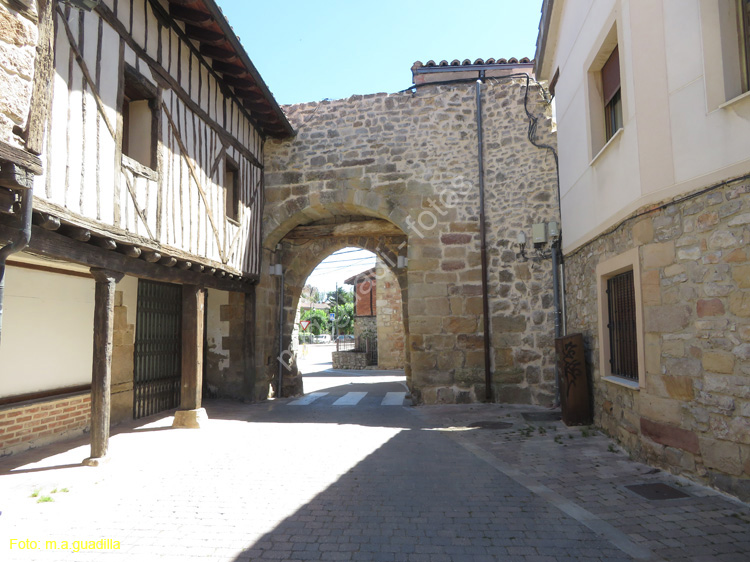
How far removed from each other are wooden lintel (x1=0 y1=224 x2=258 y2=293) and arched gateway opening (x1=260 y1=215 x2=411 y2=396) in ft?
9.52

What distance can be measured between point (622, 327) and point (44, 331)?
20.9 ft

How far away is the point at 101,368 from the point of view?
4.66m

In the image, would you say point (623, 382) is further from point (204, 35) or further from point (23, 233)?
point (204, 35)

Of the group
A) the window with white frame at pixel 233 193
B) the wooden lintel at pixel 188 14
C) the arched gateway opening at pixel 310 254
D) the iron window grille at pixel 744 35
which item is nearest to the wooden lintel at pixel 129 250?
the window with white frame at pixel 233 193

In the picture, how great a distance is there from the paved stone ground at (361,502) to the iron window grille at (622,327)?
0.84m

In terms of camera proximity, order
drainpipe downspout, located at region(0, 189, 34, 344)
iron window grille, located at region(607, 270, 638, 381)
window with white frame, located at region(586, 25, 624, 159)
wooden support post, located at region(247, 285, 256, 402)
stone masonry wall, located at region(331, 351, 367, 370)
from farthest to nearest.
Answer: stone masonry wall, located at region(331, 351, 367, 370), wooden support post, located at region(247, 285, 256, 402), window with white frame, located at region(586, 25, 624, 159), iron window grille, located at region(607, 270, 638, 381), drainpipe downspout, located at region(0, 189, 34, 344)

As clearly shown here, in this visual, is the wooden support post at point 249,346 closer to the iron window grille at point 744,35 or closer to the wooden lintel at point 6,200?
the wooden lintel at point 6,200

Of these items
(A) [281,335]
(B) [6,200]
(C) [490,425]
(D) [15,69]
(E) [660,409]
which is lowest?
(C) [490,425]

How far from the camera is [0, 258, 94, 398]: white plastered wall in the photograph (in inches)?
203

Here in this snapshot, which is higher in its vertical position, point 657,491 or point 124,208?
point 124,208

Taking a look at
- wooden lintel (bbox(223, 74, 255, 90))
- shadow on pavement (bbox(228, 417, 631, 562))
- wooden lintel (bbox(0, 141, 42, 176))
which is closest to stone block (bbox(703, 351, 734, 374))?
shadow on pavement (bbox(228, 417, 631, 562))

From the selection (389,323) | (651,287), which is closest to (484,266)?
(651,287)

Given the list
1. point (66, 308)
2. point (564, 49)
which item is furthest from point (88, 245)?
point (564, 49)

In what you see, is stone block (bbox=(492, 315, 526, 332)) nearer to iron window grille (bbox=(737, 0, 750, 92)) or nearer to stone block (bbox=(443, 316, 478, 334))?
stone block (bbox=(443, 316, 478, 334))
